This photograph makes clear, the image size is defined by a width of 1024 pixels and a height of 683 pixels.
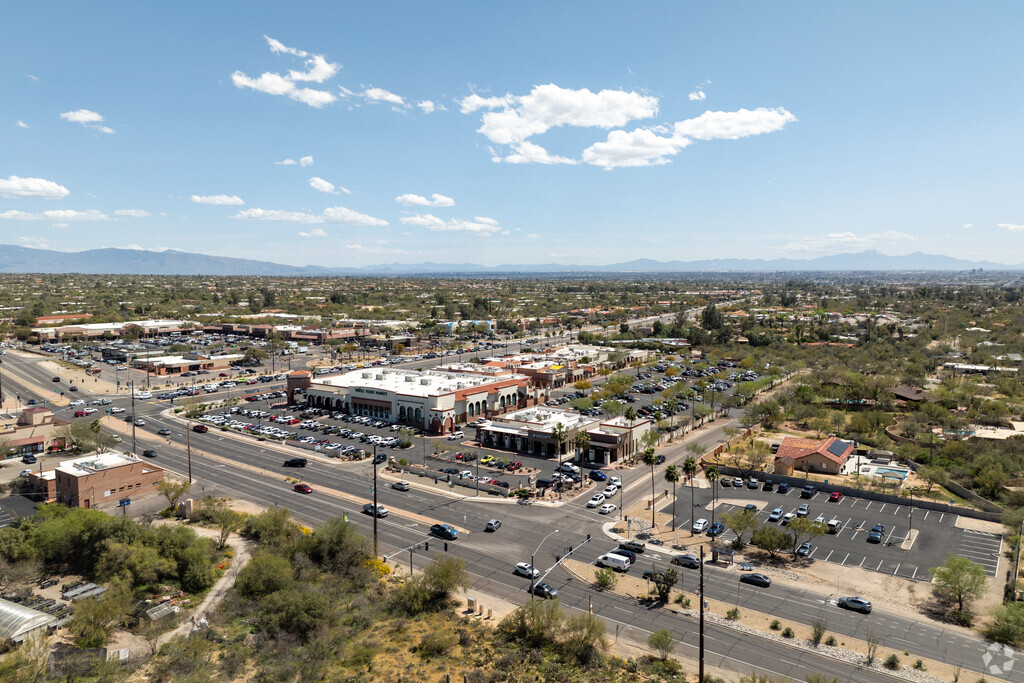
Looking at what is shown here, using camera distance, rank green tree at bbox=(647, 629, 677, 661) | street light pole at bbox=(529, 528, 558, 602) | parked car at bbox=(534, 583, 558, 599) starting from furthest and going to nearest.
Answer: street light pole at bbox=(529, 528, 558, 602) → parked car at bbox=(534, 583, 558, 599) → green tree at bbox=(647, 629, 677, 661)

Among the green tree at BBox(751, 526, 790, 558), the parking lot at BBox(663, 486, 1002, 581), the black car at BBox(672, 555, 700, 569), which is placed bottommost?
the parking lot at BBox(663, 486, 1002, 581)

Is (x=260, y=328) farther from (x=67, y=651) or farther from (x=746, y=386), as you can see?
(x=67, y=651)

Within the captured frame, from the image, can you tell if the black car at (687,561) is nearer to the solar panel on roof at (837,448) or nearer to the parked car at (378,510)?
the parked car at (378,510)

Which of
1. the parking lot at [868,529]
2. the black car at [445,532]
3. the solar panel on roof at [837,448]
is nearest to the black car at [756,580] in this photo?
the parking lot at [868,529]

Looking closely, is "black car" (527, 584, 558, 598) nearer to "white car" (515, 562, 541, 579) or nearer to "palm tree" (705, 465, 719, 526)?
"white car" (515, 562, 541, 579)

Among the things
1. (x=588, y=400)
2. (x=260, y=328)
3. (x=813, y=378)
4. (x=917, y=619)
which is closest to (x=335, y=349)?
(x=260, y=328)

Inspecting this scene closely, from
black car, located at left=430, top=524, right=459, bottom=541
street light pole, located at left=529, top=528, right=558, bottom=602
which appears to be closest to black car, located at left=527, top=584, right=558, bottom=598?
street light pole, located at left=529, top=528, right=558, bottom=602

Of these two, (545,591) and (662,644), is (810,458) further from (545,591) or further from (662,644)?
(662,644)
